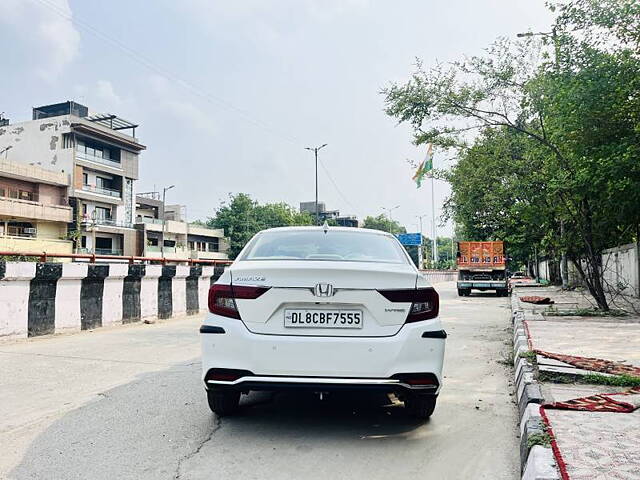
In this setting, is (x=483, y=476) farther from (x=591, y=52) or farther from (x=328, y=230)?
(x=591, y=52)

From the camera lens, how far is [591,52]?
10.0 m

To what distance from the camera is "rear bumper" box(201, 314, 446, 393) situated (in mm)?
3561

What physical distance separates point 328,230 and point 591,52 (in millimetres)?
7666

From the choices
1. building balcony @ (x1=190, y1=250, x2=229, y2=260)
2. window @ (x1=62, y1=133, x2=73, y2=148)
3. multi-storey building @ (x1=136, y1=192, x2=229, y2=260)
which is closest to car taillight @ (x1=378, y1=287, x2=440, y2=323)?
window @ (x1=62, y1=133, x2=73, y2=148)

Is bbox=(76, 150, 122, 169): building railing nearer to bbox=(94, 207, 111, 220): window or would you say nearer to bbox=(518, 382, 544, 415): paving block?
bbox=(94, 207, 111, 220): window

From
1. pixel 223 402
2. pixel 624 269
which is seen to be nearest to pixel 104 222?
pixel 624 269

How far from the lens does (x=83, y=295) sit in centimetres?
889

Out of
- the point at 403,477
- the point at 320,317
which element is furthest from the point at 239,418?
the point at 403,477

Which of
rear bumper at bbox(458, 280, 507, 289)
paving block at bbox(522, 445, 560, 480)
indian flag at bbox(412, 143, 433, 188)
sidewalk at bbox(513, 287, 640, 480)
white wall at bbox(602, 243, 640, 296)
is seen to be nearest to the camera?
paving block at bbox(522, 445, 560, 480)

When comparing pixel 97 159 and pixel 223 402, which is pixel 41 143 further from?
pixel 223 402

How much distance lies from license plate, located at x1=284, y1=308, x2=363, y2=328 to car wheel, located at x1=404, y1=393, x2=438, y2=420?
2.79 ft

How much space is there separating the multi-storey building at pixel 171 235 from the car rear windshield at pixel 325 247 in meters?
48.5

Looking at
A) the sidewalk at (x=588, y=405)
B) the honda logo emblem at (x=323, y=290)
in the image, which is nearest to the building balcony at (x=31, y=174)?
the sidewalk at (x=588, y=405)

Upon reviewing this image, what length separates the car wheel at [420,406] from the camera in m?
4.07
